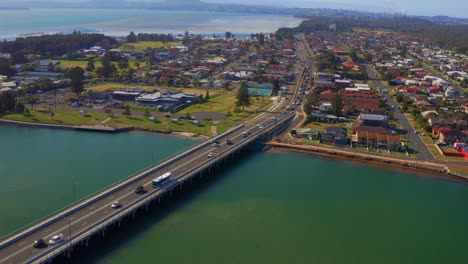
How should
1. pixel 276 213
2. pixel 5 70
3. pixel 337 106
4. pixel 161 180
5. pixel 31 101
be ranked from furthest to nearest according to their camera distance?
pixel 5 70 < pixel 31 101 < pixel 337 106 < pixel 161 180 < pixel 276 213

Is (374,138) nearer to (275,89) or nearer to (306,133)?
(306,133)

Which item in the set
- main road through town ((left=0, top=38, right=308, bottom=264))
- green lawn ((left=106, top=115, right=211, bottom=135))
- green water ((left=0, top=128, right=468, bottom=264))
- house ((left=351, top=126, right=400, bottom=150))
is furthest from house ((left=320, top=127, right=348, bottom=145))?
green lawn ((left=106, top=115, right=211, bottom=135))

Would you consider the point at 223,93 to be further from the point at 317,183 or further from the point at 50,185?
the point at 50,185

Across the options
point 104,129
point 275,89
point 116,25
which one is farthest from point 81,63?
point 116,25

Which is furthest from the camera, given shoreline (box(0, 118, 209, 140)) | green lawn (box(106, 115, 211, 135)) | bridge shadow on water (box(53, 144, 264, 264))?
green lawn (box(106, 115, 211, 135))

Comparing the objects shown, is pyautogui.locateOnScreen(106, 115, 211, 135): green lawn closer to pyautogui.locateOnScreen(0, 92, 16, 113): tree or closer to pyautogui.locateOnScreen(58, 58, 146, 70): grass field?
pyautogui.locateOnScreen(0, 92, 16, 113): tree

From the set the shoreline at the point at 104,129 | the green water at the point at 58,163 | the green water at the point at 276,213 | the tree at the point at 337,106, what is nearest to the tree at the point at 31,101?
the shoreline at the point at 104,129

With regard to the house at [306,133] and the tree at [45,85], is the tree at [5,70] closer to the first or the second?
the tree at [45,85]
